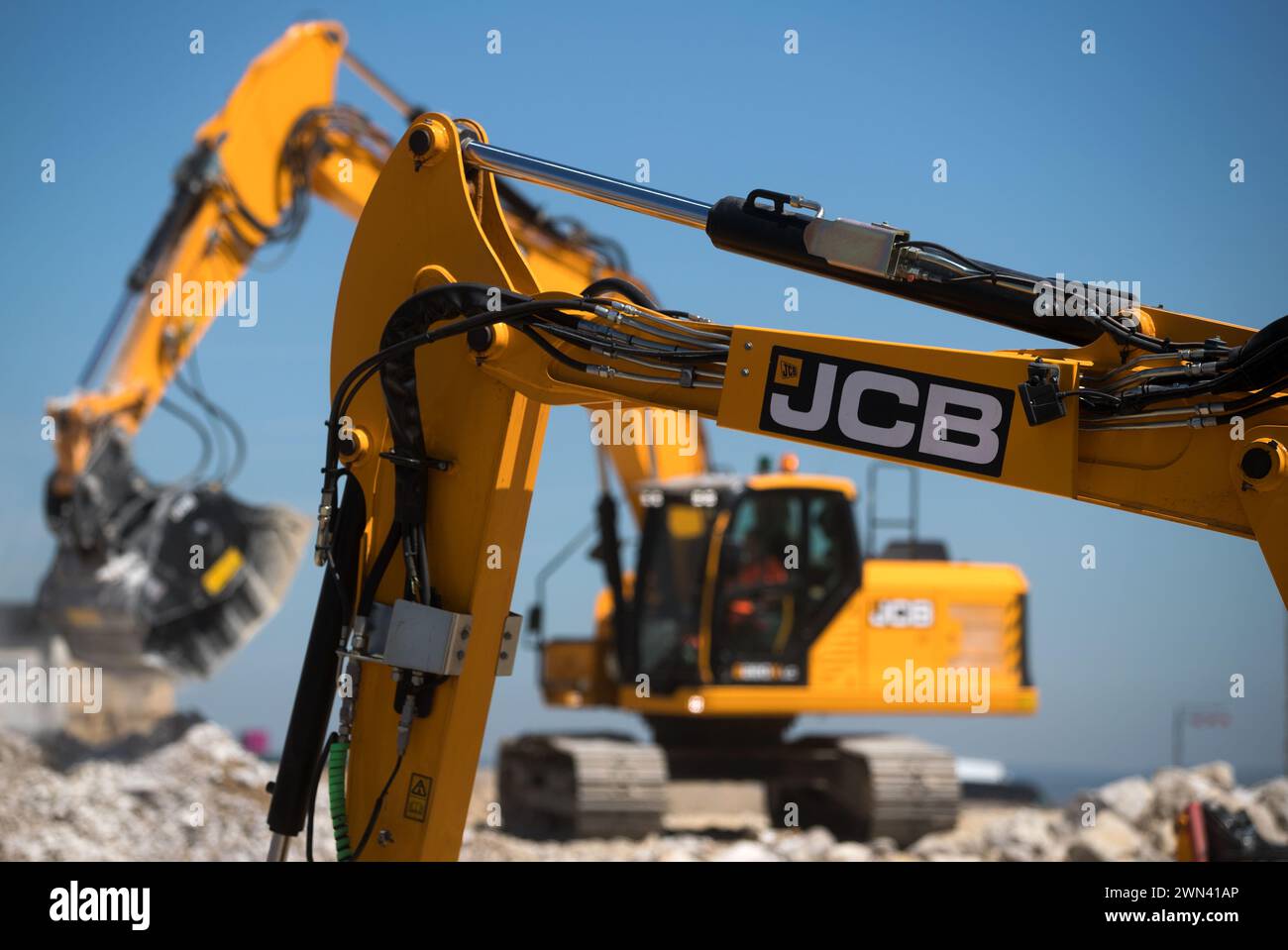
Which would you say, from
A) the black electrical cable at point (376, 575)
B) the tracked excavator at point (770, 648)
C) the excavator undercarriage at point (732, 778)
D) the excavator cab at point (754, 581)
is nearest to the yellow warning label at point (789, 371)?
the black electrical cable at point (376, 575)

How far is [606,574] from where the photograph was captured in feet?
40.5

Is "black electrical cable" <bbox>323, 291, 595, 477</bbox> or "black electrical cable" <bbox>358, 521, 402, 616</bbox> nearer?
"black electrical cable" <bbox>323, 291, 595, 477</bbox>

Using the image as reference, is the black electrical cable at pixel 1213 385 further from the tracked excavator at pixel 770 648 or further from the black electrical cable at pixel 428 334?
the tracked excavator at pixel 770 648

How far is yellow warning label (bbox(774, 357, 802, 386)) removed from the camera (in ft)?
13.7

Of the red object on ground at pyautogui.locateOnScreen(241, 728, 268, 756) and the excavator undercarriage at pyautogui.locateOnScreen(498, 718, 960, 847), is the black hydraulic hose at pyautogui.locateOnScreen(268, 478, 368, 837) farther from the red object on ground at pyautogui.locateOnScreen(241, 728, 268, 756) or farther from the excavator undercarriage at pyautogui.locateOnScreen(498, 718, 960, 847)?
the red object on ground at pyautogui.locateOnScreen(241, 728, 268, 756)

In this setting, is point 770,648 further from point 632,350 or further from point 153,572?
point 632,350

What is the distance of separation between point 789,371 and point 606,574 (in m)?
8.26

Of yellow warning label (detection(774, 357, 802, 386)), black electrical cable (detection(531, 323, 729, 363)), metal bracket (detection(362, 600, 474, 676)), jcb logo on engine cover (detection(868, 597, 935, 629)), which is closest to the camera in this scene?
yellow warning label (detection(774, 357, 802, 386))

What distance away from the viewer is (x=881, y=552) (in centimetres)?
1306

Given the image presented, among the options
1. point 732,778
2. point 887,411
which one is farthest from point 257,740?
point 887,411

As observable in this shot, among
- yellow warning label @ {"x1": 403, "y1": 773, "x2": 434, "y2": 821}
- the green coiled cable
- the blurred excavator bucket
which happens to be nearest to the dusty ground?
the blurred excavator bucket

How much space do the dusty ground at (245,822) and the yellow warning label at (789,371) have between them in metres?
6.11
